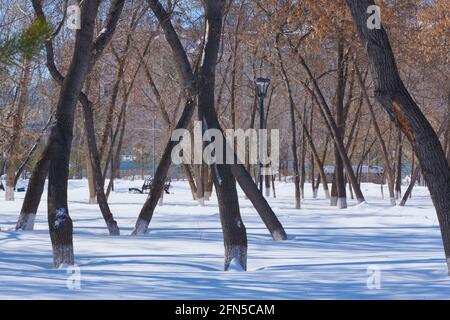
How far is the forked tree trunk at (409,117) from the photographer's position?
8500 mm

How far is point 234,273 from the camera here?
9781 mm

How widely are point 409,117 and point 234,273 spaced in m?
3.03

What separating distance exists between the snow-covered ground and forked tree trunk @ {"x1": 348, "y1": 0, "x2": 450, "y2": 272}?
1.00 metres

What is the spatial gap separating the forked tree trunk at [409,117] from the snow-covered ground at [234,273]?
1004 mm

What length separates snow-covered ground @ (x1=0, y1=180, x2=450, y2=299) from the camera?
25.9 feet

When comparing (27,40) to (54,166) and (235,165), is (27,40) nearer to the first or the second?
(54,166)

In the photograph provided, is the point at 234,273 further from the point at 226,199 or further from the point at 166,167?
the point at 166,167

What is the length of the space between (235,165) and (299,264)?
239 centimetres
